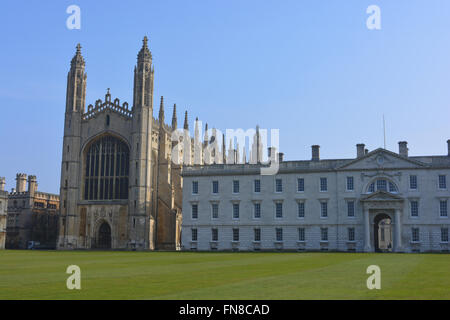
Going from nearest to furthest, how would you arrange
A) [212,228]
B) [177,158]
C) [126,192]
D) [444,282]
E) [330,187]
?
[444,282] → [330,187] → [212,228] → [126,192] → [177,158]

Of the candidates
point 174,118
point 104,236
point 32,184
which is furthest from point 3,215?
point 174,118

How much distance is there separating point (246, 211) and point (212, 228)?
4318 millimetres

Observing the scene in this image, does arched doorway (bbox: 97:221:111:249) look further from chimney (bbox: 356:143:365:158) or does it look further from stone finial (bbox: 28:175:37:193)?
chimney (bbox: 356:143:365:158)

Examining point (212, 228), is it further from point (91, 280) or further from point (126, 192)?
point (91, 280)

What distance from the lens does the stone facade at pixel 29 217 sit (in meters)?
75.4

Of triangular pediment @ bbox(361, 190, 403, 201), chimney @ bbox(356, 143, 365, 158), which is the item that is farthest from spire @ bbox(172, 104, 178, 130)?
triangular pediment @ bbox(361, 190, 403, 201)

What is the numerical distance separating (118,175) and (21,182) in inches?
1069

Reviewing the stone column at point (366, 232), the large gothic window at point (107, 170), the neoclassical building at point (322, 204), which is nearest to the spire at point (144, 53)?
the large gothic window at point (107, 170)

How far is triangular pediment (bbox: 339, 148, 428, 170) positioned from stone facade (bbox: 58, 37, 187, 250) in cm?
2299

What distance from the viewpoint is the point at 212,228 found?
5578 centimetres

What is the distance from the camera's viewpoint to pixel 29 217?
3002 inches

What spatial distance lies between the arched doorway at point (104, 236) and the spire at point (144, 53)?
68.3ft

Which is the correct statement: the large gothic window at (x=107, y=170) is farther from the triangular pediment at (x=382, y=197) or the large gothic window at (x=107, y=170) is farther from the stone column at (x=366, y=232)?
the triangular pediment at (x=382, y=197)
